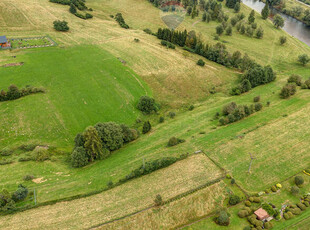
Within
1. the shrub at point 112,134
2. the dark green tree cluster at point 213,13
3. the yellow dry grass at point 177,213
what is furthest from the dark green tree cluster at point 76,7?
the yellow dry grass at point 177,213

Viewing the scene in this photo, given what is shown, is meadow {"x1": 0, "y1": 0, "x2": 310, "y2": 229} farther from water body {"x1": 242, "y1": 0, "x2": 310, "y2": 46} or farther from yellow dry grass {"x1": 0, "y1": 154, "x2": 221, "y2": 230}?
water body {"x1": 242, "y1": 0, "x2": 310, "y2": 46}

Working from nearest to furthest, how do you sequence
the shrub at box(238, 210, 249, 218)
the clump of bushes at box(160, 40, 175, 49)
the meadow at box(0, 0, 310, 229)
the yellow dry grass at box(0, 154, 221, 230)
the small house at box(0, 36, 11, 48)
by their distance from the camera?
1. the yellow dry grass at box(0, 154, 221, 230)
2. the shrub at box(238, 210, 249, 218)
3. the meadow at box(0, 0, 310, 229)
4. the small house at box(0, 36, 11, 48)
5. the clump of bushes at box(160, 40, 175, 49)

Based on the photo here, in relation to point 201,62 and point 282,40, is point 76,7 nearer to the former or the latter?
point 201,62

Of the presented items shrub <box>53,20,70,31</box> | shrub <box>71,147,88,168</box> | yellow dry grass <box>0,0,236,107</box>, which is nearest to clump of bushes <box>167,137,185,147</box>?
shrub <box>71,147,88,168</box>

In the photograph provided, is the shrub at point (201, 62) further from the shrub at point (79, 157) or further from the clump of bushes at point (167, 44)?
the shrub at point (79, 157)

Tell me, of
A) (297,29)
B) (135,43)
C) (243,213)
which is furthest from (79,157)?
(297,29)

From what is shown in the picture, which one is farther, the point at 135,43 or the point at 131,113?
the point at 135,43
